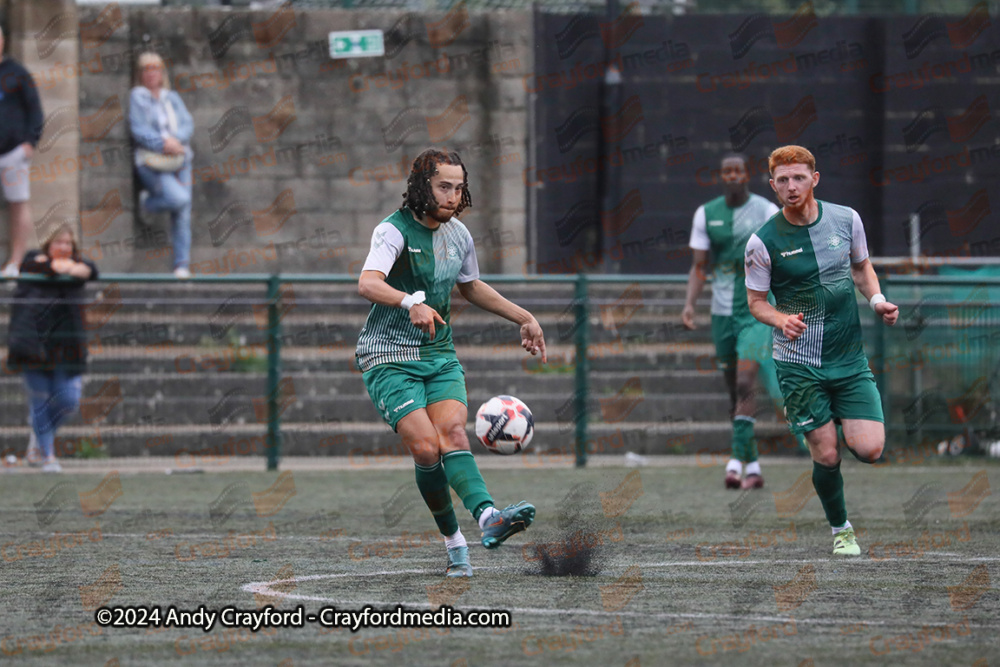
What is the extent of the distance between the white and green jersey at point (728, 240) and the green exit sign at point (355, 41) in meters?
6.67

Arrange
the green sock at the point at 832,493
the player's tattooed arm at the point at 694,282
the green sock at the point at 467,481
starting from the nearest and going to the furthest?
the green sock at the point at 467,481 → the green sock at the point at 832,493 → the player's tattooed arm at the point at 694,282

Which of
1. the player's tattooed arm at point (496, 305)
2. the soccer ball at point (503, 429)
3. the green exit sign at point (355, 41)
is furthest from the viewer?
the green exit sign at point (355, 41)

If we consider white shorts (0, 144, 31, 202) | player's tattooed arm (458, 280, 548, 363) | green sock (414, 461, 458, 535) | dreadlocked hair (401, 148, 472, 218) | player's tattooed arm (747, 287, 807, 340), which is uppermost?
white shorts (0, 144, 31, 202)

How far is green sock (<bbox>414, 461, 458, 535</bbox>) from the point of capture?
7.29 metres

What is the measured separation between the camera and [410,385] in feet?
23.6

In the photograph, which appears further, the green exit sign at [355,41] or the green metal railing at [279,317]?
the green exit sign at [355,41]

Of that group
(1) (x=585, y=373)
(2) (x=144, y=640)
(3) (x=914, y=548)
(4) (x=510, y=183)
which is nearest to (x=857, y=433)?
(3) (x=914, y=548)

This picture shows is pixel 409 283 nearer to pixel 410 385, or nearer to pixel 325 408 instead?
pixel 410 385

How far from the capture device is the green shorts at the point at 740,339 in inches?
468

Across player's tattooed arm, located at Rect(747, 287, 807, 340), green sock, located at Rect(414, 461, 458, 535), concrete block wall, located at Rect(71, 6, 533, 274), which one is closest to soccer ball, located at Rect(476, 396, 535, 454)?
green sock, located at Rect(414, 461, 458, 535)

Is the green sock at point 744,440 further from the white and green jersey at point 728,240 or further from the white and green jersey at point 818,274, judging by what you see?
the white and green jersey at point 818,274

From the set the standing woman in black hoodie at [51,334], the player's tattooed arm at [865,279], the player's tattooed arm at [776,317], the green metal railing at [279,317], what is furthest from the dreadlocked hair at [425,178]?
the standing woman in black hoodie at [51,334]

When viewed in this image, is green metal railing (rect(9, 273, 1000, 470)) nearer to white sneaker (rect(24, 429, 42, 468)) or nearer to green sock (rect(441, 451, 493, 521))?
white sneaker (rect(24, 429, 42, 468))

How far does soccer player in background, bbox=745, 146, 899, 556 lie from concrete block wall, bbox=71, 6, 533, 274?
32.0 feet
